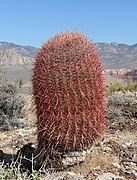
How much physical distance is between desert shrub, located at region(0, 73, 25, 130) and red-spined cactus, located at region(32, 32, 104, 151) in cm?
380

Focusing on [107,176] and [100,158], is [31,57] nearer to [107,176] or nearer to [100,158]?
[100,158]

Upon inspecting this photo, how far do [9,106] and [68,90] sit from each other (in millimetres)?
5234

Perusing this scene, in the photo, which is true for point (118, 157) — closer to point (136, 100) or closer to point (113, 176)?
point (113, 176)

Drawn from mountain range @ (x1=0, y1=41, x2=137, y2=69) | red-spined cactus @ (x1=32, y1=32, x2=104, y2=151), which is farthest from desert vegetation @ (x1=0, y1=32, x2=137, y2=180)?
mountain range @ (x1=0, y1=41, x2=137, y2=69)

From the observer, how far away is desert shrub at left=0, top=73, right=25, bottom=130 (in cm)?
848

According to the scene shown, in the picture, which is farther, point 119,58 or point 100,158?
→ point 119,58

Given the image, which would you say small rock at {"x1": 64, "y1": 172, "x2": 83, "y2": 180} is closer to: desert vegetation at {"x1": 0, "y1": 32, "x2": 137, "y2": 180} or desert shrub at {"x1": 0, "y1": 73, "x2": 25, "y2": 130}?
desert vegetation at {"x1": 0, "y1": 32, "x2": 137, "y2": 180}

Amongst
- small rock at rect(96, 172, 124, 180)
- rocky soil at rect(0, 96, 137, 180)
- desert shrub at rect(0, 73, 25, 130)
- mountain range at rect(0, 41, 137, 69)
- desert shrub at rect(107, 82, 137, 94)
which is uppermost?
mountain range at rect(0, 41, 137, 69)

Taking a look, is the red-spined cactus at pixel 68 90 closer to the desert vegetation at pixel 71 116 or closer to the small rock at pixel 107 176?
the desert vegetation at pixel 71 116

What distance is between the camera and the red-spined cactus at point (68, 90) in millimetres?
4379

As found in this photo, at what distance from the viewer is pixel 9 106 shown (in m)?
9.36

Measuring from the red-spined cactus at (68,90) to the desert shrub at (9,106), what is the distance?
3.80m

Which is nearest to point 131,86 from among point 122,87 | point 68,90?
point 122,87

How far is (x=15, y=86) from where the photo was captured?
35.0ft
